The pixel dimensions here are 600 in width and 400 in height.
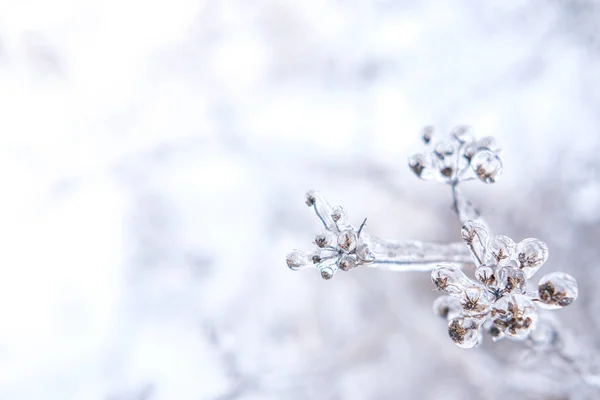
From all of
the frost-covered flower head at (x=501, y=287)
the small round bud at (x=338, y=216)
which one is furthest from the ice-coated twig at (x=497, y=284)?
the small round bud at (x=338, y=216)

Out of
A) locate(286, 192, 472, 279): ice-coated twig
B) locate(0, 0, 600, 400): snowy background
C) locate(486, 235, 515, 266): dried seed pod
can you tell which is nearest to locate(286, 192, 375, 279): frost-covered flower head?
locate(286, 192, 472, 279): ice-coated twig

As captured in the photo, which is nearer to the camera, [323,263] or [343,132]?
[323,263]

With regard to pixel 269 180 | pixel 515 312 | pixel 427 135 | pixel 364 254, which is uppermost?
pixel 269 180

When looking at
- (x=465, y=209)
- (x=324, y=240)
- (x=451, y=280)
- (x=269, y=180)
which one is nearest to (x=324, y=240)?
(x=324, y=240)

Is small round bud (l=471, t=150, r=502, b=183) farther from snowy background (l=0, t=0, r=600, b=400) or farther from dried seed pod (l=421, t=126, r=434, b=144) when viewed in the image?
snowy background (l=0, t=0, r=600, b=400)

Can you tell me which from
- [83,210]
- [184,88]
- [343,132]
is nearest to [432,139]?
[343,132]

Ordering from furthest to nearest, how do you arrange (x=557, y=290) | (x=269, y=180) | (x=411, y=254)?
(x=269, y=180), (x=411, y=254), (x=557, y=290)

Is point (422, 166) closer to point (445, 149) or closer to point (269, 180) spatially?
point (445, 149)

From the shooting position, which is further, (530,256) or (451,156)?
(451,156)

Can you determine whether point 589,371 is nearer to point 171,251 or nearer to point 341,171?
point 341,171
